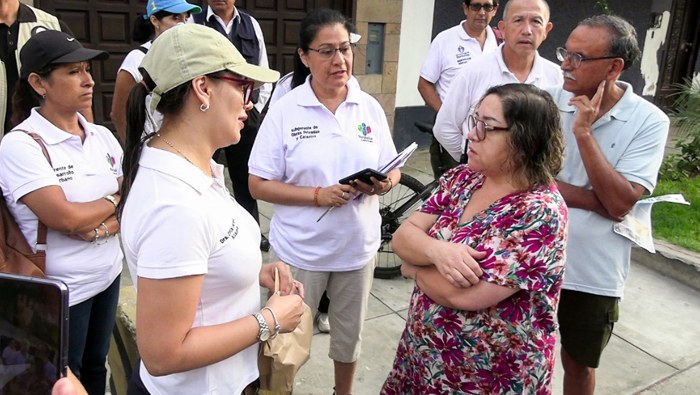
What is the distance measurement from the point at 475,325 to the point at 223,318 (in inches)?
32.4

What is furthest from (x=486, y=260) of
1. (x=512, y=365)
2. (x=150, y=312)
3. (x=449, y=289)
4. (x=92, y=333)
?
(x=92, y=333)

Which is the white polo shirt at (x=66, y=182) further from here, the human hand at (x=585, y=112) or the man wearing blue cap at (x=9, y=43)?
the human hand at (x=585, y=112)

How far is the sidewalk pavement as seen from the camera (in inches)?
131

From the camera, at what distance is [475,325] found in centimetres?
185

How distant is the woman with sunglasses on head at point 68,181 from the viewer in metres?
2.07

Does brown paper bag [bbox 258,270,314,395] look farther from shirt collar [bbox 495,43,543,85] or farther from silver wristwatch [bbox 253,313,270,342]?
shirt collar [bbox 495,43,543,85]

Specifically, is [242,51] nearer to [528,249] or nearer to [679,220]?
[528,249]

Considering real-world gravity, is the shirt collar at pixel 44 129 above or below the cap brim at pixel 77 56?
below

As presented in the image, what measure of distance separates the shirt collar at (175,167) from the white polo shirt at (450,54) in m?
3.49

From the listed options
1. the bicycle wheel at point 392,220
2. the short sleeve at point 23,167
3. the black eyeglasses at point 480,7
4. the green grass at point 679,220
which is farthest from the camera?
the green grass at point 679,220

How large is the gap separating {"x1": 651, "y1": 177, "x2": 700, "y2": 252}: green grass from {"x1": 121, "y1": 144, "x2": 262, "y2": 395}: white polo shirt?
4.84 meters

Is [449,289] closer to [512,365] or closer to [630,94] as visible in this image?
[512,365]

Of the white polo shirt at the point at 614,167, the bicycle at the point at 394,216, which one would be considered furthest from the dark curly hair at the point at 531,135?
the bicycle at the point at 394,216

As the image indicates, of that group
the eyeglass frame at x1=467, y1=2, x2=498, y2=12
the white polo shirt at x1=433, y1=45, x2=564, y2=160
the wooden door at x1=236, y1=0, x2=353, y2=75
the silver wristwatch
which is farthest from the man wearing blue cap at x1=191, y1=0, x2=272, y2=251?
the silver wristwatch
